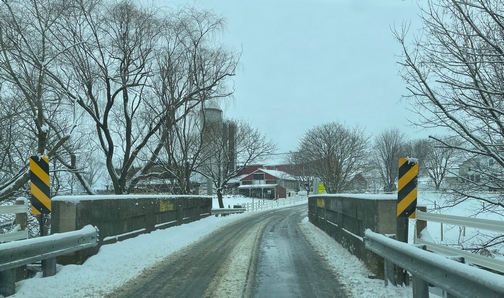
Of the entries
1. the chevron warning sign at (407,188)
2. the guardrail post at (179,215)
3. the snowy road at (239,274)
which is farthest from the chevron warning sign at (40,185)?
the guardrail post at (179,215)

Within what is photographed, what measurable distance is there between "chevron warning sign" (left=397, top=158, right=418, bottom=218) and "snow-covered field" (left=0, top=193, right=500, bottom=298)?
3.87ft

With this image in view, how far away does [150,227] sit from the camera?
12305 mm

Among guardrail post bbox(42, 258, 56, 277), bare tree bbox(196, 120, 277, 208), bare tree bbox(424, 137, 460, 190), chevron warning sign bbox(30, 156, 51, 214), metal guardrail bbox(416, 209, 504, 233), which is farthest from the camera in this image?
bare tree bbox(196, 120, 277, 208)

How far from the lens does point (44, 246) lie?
618cm

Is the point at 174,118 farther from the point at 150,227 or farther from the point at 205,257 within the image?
the point at 205,257

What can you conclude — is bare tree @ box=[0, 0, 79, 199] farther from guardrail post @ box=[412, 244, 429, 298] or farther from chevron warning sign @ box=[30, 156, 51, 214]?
guardrail post @ box=[412, 244, 429, 298]

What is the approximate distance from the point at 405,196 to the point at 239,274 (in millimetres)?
3278

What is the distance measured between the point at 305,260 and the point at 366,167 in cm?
3489

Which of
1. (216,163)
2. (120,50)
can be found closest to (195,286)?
(120,50)

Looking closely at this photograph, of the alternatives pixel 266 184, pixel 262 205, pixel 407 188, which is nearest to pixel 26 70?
pixel 407 188

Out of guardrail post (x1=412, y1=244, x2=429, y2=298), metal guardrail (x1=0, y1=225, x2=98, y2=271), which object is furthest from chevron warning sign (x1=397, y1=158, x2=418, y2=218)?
metal guardrail (x1=0, y1=225, x2=98, y2=271)

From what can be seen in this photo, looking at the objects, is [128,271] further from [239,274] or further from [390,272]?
[390,272]

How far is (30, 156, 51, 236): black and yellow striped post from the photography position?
7.32 m

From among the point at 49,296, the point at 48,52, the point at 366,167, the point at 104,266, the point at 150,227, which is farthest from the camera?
the point at 366,167
